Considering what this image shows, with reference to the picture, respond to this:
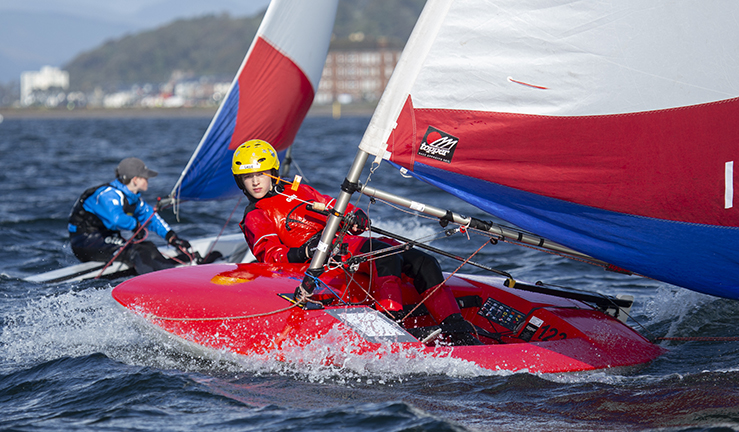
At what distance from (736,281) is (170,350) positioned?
10.6 feet

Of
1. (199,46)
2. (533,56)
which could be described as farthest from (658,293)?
(199,46)

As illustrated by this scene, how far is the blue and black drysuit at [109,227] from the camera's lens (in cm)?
698

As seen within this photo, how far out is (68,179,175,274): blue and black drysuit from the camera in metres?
6.98

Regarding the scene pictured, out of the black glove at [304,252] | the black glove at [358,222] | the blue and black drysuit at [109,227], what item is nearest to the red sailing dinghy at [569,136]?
the black glove at [358,222]

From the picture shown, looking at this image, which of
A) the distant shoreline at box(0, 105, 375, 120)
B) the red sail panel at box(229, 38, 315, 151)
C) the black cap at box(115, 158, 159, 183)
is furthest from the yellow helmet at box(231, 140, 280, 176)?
the distant shoreline at box(0, 105, 375, 120)

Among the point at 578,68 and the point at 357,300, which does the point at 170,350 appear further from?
the point at 578,68

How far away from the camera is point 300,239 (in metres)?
4.81

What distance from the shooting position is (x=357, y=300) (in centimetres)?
467

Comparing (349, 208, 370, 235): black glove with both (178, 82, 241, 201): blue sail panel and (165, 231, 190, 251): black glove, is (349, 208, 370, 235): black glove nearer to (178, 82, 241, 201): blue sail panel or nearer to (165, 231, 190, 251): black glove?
(178, 82, 241, 201): blue sail panel

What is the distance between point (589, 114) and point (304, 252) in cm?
184

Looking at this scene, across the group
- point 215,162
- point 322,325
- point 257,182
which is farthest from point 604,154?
point 215,162

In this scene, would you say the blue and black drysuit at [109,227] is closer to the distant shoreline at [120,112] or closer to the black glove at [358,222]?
the black glove at [358,222]

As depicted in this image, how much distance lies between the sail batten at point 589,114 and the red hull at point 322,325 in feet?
2.56

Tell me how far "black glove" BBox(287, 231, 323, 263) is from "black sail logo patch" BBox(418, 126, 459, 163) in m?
Answer: 1.02
